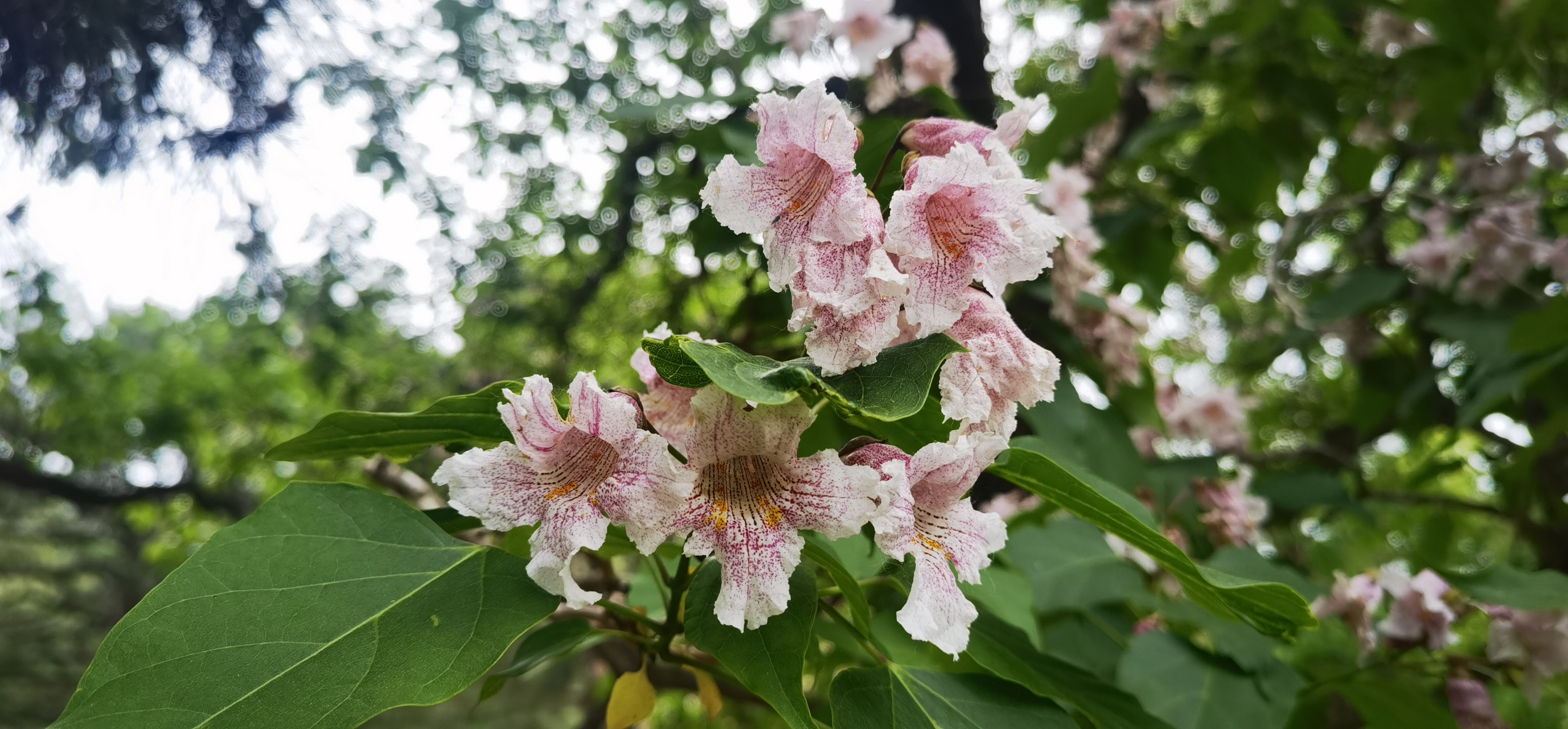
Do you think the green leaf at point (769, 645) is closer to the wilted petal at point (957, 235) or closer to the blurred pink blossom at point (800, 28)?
the wilted petal at point (957, 235)

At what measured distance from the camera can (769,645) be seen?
0.62 metres

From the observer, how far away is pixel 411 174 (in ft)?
9.52

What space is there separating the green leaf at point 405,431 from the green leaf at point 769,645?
21cm

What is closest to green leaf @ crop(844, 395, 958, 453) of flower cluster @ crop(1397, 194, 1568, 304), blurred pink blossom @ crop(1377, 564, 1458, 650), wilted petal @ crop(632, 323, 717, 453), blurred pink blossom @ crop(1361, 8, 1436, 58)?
wilted petal @ crop(632, 323, 717, 453)

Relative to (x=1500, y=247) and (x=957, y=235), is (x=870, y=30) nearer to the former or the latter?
(x=957, y=235)

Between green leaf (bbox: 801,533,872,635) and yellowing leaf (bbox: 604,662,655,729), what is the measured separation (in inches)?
8.5

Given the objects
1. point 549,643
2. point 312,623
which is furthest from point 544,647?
point 312,623

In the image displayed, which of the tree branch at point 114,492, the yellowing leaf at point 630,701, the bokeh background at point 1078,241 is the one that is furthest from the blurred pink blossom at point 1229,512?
the tree branch at point 114,492

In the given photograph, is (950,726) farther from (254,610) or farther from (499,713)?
(499,713)

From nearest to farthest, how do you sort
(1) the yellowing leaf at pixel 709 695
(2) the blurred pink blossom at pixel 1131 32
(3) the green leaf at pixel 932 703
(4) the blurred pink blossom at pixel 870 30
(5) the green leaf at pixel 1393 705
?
(3) the green leaf at pixel 932 703 < (1) the yellowing leaf at pixel 709 695 < (5) the green leaf at pixel 1393 705 < (4) the blurred pink blossom at pixel 870 30 < (2) the blurred pink blossom at pixel 1131 32

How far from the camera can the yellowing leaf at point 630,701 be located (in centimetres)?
79

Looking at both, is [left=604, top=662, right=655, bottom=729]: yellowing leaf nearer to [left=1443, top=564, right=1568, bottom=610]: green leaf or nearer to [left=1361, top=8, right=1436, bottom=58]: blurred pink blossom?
[left=1443, top=564, right=1568, bottom=610]: green leaf

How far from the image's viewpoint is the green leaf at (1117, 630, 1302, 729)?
1.03 meters

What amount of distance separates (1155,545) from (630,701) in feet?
1.58
